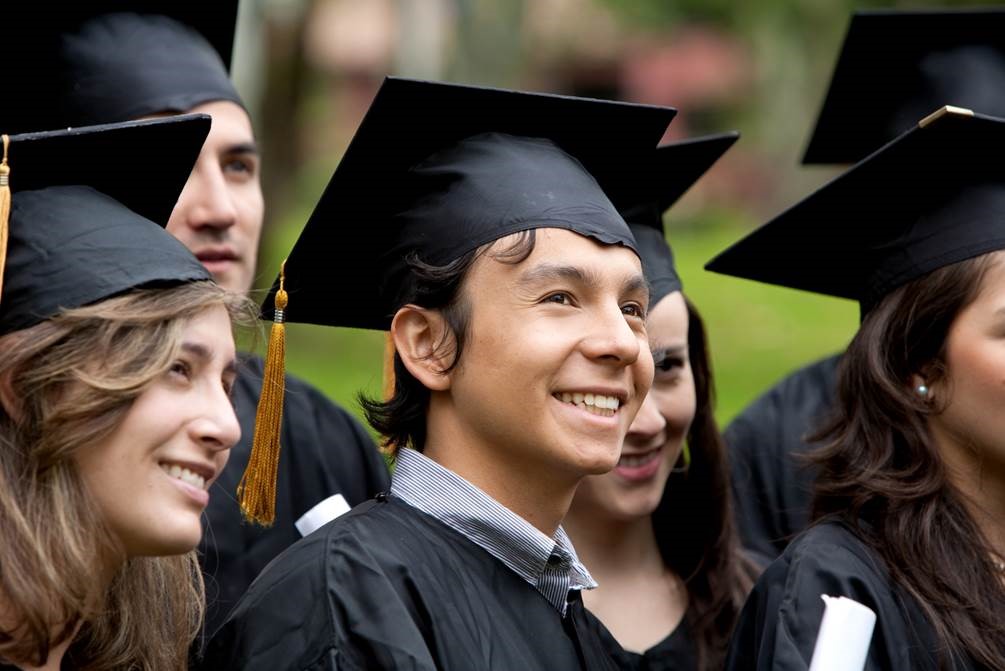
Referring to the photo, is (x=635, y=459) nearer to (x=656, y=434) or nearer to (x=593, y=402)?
(x=656, y=434)

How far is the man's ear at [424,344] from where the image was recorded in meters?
3.12

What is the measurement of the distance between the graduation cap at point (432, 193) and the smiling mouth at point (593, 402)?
1.05 feet

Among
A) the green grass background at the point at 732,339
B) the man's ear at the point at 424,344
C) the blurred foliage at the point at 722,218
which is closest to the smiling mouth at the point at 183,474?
the man's ear at the point at 424,344

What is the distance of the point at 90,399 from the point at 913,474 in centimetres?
190

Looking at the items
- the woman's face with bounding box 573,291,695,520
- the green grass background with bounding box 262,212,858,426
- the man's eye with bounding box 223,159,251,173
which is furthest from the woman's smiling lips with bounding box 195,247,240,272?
the green grass background with bounding box 262,212,858,426

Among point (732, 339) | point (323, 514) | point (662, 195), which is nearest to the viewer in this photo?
point (323, 514)

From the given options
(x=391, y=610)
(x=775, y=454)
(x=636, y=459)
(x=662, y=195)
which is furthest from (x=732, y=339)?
(x=391, y=610)

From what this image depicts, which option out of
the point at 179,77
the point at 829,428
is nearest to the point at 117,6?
the point at 179,77

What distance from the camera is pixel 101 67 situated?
13.6ft

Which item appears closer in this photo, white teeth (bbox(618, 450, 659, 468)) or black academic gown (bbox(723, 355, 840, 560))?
white teeth (bbox(618, 450, 659, 468))

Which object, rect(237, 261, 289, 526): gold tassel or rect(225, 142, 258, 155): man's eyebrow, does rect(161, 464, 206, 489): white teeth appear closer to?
rect(237, 261, 289, 526): gold tassel

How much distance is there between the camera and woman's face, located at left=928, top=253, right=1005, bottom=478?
342cm

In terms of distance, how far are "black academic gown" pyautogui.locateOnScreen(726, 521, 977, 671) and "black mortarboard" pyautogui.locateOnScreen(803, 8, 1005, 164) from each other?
1.53m

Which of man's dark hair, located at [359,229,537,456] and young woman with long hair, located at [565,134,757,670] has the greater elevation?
man's dark hair, located at [359,229,537,456]
